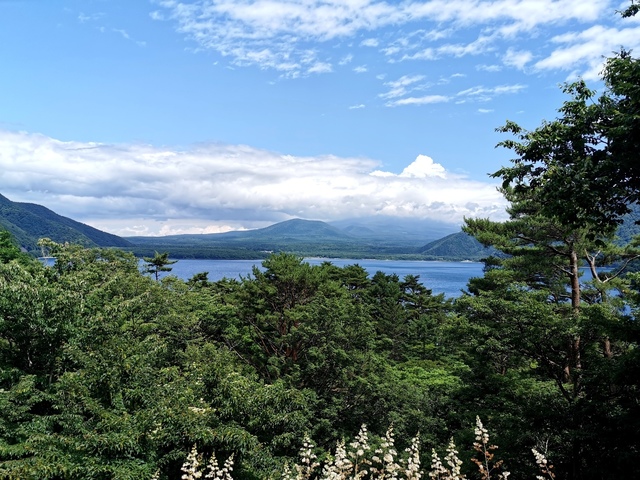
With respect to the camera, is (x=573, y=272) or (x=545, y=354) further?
(x=573, y=272)

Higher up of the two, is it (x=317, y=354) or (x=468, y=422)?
(x=317, y=354)

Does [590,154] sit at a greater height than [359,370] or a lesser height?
greater

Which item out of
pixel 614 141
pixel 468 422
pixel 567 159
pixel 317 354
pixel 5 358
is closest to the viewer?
pixel 614 141

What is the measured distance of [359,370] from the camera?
16.9 meters

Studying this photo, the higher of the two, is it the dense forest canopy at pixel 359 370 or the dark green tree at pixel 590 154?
the dark green tree at pixel 590 154

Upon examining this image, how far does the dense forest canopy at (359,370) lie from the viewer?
6809mm

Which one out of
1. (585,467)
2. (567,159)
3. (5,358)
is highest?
(567,159)

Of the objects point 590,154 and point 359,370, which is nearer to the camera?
point 590,154

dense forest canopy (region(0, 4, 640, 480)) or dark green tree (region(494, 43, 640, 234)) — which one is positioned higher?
dark green tree (region(494, 43, 640, 234))

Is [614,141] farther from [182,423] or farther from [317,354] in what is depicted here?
[317,354]

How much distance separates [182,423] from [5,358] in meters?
5.76

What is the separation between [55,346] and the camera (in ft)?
33.5

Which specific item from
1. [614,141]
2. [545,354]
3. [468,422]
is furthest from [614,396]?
[614,141]

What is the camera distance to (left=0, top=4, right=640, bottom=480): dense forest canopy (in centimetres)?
681
